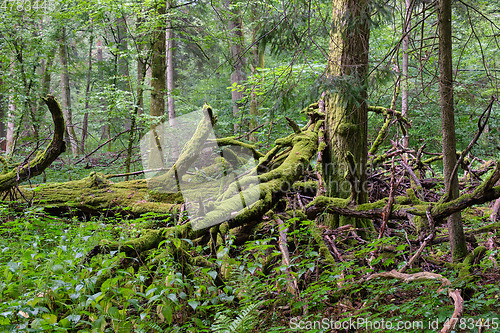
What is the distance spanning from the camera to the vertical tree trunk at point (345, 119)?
11.9ft

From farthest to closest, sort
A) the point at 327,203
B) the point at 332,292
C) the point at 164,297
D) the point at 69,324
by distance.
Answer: the point at 327,203 → the point at 332,292 → the point at 164,297 → the point at 69,324

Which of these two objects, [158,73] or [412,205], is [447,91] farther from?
[158,73]

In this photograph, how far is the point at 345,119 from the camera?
388cm

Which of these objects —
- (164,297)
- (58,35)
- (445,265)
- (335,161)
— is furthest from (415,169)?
(58,35)

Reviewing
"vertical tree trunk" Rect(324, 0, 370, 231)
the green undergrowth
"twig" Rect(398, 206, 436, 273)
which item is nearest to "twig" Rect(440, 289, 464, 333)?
the green undergrowth

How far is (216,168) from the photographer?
5.41 meters

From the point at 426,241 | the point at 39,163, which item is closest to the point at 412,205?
the point at 426,241

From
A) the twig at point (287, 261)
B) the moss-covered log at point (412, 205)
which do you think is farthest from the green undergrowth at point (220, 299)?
the moss-covered log at point (412, 205)

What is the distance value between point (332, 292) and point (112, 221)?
127 inches

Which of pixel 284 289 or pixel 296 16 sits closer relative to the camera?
pixel 284 289

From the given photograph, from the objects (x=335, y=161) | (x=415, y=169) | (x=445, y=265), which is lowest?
(x=445, y=265)

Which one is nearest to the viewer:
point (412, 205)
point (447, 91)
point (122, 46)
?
point (447, 91)

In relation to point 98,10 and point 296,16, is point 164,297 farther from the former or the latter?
point 98,10

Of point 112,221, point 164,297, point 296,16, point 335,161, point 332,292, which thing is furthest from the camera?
point 112,221
